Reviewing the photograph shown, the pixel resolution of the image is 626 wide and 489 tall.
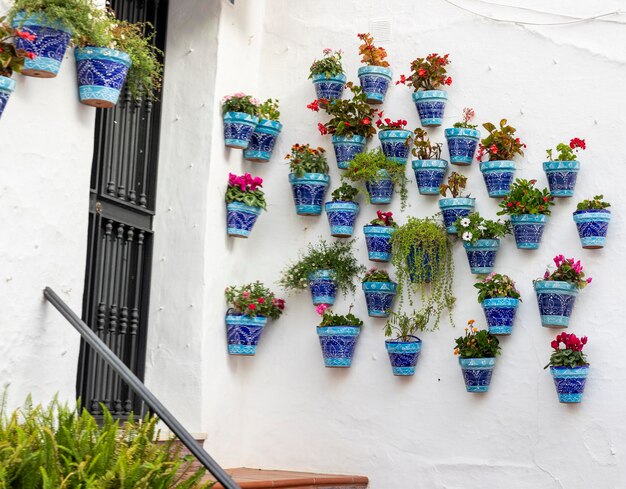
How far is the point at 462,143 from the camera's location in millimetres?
6336

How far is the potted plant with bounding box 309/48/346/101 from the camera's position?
22.1ft

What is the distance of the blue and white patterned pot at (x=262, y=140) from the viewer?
680cm

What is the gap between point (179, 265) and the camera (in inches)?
253

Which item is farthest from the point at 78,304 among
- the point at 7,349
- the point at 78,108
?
the point at 78,108

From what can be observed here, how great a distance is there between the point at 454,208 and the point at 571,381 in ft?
4.32

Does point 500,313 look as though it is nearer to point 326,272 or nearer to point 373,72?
point 326,272

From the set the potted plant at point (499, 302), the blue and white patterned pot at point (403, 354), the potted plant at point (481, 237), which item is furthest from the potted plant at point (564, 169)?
the blue and white patterned pot at point (403, 354)

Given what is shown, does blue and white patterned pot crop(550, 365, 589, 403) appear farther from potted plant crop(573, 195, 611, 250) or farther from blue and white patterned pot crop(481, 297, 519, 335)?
potted plant crop(573, 195, 611, 250)

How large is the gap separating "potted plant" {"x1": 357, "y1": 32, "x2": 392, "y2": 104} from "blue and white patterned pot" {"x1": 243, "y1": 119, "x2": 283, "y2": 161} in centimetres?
69

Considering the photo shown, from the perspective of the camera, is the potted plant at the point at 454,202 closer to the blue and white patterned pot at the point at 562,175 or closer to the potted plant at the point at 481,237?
the potted plant at the point at 481,237

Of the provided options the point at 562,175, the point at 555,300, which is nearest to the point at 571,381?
the point at 555,300

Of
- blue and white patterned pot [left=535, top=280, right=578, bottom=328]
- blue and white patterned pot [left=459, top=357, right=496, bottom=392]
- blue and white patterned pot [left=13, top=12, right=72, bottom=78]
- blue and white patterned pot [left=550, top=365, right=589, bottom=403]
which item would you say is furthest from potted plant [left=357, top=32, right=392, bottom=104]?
blue and white patterned pot [left=13, top=12, right=72, bottom=78]

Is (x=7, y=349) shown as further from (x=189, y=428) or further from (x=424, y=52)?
(x=424, y=52)

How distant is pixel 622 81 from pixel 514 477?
2.56m
